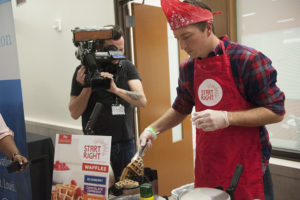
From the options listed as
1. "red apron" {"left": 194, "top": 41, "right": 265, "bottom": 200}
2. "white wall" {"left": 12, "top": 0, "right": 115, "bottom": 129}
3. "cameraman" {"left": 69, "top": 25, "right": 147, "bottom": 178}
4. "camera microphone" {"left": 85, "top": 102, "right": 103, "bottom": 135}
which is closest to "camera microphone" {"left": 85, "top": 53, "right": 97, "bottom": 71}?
"camera microphone" {"left": 85, "top": 102, "right": 103, "bottom": 135}

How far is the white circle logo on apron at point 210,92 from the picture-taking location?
4.09 feet

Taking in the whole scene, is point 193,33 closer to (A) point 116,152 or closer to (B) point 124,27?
(A) point 116,152

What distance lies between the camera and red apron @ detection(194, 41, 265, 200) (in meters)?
1.20

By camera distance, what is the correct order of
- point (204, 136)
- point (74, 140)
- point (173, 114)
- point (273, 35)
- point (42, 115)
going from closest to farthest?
point (74, 140), point (204, 136), point (173, 114), point (273, 35), point (42, 115)

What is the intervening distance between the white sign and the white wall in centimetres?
231

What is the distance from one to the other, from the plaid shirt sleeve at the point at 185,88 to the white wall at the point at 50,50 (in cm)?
187

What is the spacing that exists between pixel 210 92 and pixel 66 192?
708 mm

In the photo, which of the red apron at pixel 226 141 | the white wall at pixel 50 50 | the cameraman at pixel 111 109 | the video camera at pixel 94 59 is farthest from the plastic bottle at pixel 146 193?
the white wall at pixel 50 50

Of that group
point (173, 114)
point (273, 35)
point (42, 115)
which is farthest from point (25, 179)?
point (42, 115)

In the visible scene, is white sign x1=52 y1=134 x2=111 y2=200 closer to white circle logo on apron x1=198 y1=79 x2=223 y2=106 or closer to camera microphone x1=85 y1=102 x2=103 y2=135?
camera microphone x1=85 y1=102 x2=103 y2=135

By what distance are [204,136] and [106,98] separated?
874mm

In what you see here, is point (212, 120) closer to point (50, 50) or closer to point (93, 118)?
point (93, 118)

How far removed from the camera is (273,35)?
2256 mm

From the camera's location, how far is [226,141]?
124 centimetres
